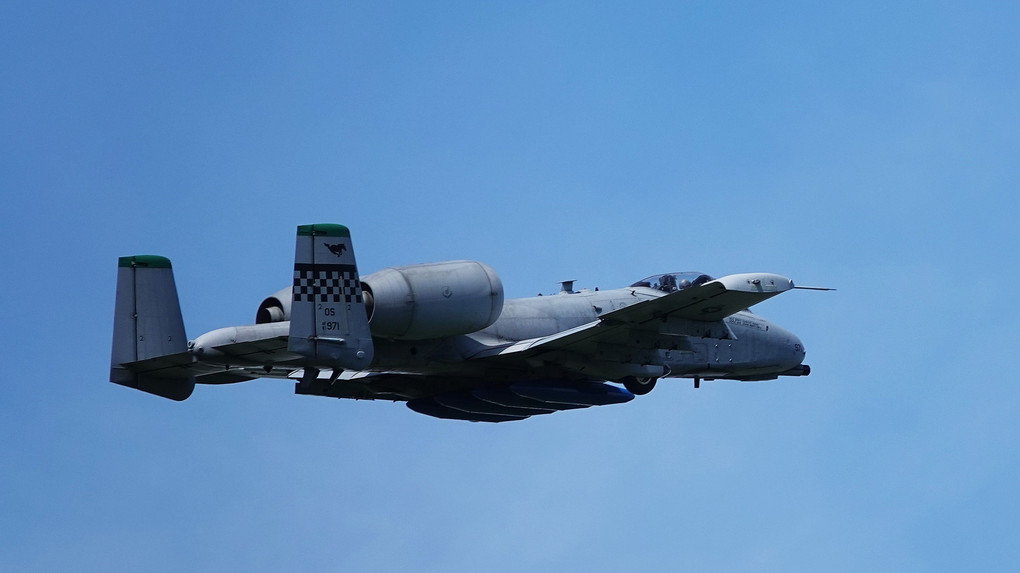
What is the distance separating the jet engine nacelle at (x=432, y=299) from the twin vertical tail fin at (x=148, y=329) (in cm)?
427

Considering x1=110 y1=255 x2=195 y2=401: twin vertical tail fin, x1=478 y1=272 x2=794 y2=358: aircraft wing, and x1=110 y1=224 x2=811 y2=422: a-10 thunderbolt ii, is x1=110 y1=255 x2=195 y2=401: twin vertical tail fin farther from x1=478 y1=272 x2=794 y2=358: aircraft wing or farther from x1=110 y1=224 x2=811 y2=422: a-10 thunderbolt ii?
x1=478 y1=272 x2=794 y2=358: aircraft wing

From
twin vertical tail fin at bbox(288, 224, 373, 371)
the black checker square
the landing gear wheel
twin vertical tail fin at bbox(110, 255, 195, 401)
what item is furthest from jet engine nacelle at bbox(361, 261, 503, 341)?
the landing gear wheel

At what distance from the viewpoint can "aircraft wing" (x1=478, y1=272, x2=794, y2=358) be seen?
98.1 ft

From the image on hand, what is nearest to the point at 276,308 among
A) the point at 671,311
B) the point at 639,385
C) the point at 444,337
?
the point at 444,337

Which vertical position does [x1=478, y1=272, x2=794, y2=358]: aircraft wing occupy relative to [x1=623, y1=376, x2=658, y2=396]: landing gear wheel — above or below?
above

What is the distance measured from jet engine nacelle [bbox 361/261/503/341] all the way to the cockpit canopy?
6.57 m

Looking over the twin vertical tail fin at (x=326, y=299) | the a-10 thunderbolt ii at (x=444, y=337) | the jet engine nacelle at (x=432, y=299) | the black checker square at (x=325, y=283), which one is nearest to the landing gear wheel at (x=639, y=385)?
the a-10 thunderbolt ii at (x=444, y=337)

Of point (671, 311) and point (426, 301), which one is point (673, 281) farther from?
point (426, 301)

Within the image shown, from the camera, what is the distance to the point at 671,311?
31.7m

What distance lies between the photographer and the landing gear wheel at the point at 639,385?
114ft

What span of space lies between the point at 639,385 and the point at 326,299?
31.1 ft

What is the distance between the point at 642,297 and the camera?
35750 mm

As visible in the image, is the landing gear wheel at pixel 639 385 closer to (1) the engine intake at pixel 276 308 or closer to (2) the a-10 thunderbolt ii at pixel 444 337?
(2) the a-10 thunderbolt ii at pixel 444 337

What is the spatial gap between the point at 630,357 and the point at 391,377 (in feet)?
17.7
